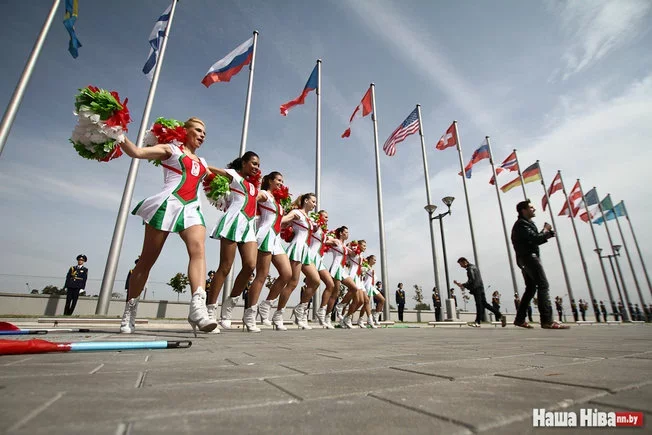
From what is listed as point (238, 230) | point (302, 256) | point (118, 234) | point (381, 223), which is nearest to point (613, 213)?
point (381, 223)

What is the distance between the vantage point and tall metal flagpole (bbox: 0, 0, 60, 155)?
821cm

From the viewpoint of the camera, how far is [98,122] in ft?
8.96

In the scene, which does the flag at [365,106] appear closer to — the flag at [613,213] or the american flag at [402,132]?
the american flag at [402,132]

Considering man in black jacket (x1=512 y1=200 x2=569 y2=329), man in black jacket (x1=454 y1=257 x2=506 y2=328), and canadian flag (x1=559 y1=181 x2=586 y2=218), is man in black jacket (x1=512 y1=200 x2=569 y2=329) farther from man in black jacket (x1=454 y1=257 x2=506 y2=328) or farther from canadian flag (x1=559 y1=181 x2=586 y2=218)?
canadian flag (x1=559 y1=181 x2=586 y2=218)

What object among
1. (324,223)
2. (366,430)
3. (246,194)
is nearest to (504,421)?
(366,430)

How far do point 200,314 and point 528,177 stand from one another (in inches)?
1018

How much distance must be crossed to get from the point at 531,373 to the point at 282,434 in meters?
1.28

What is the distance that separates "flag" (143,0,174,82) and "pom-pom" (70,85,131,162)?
10156 millimetres

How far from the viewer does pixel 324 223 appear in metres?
7.77

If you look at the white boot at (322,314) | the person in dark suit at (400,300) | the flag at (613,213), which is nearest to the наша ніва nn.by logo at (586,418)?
the white boot at (322,314)

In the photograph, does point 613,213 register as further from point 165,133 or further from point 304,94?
point 165,133

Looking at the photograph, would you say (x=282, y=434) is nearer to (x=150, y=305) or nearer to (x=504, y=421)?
(x=504, y=421)

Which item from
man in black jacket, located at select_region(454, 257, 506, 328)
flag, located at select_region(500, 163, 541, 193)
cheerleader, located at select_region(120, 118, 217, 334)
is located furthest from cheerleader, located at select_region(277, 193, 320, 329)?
flag, located at select_region(500, 163, 541, 193)

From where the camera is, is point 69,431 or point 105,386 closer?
point 69,431
